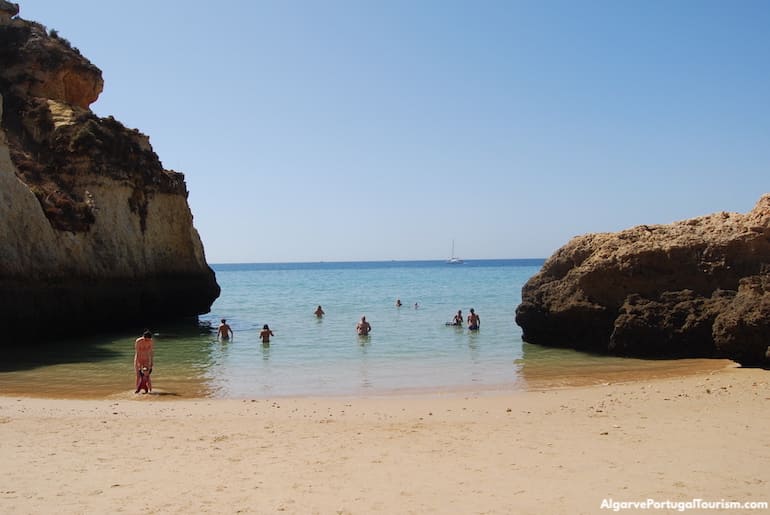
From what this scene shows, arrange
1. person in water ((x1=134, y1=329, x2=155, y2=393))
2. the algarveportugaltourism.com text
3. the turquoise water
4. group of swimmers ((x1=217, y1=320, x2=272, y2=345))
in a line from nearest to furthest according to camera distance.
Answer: the algarveportugaltourism.com text, person in water ((x1=134, y1=329, x2=155, y2=393)), the turquoise water, group of swimmers ((x1=217, y1=320, x2=272, y2=345))

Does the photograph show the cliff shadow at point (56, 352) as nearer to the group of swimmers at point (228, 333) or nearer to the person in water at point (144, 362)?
the group of swimmers at point (228, 333)

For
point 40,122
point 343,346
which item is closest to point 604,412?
point 343,346

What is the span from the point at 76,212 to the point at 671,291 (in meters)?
21.3

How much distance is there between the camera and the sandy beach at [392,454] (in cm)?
568

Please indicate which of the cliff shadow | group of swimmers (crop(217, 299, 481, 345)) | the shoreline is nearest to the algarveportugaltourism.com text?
the shoreline

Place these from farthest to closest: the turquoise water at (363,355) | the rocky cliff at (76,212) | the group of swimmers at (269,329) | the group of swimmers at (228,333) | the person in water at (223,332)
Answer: the person in water at (223,332) → the group of swimmers at (269,329) → the group of swimmers at (228,333) → the rocky cliff at (76,212) → the turquoise water at (363,355)

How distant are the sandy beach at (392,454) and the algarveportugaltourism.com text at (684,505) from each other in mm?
58

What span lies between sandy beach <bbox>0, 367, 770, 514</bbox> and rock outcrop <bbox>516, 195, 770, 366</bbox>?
3.81m

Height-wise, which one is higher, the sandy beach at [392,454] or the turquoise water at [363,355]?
the sandy beach at [392,454]

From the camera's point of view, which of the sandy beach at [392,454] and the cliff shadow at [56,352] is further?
the cliff shadow at [56,352]

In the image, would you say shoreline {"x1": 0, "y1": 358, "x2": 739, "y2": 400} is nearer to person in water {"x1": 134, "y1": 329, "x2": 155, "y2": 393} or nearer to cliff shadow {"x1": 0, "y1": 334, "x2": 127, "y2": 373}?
person in water {"x1": 134, "y1": 329, "x2": 155, "y2": 393}

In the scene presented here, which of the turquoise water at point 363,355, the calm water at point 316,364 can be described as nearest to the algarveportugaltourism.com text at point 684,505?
the calm water at point 316,364

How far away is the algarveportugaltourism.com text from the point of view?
17.4 ft

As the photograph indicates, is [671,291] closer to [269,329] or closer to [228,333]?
[269,329]
